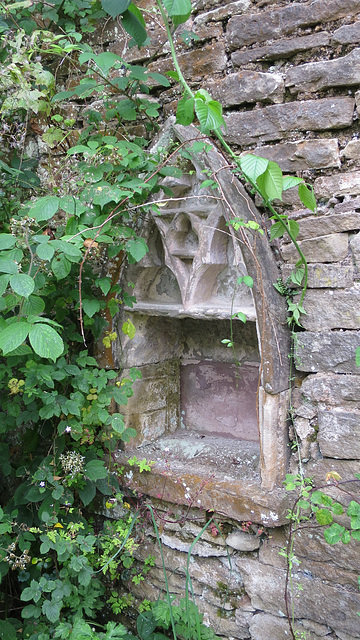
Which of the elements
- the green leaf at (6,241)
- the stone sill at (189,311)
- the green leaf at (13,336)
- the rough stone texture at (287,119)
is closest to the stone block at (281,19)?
the rough stone texture at (287,119)

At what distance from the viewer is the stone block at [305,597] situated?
180 centimetres

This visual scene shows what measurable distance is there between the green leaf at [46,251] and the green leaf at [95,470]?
1036 millimetres

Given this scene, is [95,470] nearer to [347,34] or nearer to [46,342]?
[46,342]

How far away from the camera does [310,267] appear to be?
1.82 metres

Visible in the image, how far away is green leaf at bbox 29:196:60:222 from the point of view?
170 cm

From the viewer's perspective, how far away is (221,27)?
1.95m

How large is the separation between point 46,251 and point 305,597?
166 cm

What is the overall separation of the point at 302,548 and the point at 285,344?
0.81m

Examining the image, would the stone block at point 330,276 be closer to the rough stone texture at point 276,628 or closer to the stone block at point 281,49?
the stone block at point 281,49

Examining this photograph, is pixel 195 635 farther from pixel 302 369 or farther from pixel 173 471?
pixel 302 369

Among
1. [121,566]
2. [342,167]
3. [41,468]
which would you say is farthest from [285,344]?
[121,566]

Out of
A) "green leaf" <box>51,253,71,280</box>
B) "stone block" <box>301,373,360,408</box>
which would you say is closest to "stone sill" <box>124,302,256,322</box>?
"stone block" <box>301,373,360,408</box>

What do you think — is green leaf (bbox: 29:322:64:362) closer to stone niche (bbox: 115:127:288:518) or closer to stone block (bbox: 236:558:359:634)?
stone niche (bbox: 115:127:288:518)

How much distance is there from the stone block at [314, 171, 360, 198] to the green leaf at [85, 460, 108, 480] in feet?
4.90
